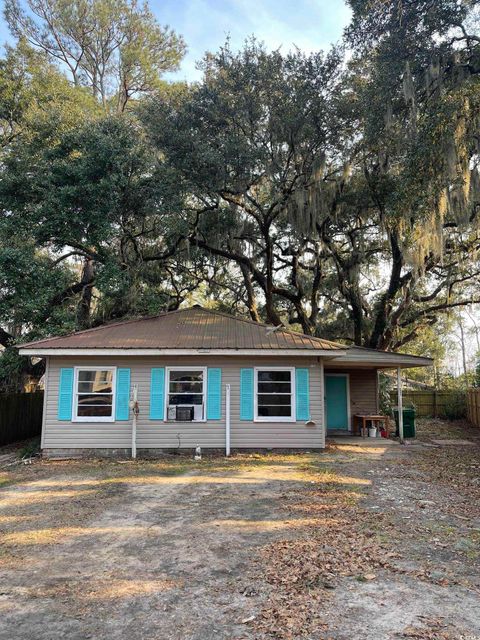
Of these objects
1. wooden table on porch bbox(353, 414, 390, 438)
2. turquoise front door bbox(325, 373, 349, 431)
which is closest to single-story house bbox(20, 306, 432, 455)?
wooden table on porch bbox(353, 414, 390, 438)

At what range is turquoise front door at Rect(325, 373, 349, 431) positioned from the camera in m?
14.4

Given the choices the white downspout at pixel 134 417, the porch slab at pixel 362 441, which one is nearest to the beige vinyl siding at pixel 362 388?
the porch slab at pixel 362 441

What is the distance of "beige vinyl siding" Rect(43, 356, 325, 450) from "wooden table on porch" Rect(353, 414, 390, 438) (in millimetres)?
3225

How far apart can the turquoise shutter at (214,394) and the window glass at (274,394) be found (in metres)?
0.92

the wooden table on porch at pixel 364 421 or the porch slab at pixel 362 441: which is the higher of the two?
the wooden table on porch at pixel 364 421

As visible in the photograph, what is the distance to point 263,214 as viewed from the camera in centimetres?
1452

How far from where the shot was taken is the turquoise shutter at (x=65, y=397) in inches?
416

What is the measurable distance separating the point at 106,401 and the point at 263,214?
7.52 meters

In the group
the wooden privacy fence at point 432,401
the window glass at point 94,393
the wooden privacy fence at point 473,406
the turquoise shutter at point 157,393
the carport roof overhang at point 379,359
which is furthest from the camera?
the wooden privacy fence at point 432,401

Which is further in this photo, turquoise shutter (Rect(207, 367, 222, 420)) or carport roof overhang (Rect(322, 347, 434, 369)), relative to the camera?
carport roof overhang (Rect(322, 347, 434, 369))

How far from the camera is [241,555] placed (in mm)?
4375

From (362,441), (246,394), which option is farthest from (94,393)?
(362,441)

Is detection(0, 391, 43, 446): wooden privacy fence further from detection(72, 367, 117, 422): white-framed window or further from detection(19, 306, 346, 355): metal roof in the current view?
detection(19, 306, 346, 355): metal roof

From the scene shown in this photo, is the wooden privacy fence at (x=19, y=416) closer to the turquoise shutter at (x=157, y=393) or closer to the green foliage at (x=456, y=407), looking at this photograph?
the turquoise shutter at (x=157, y=393)
